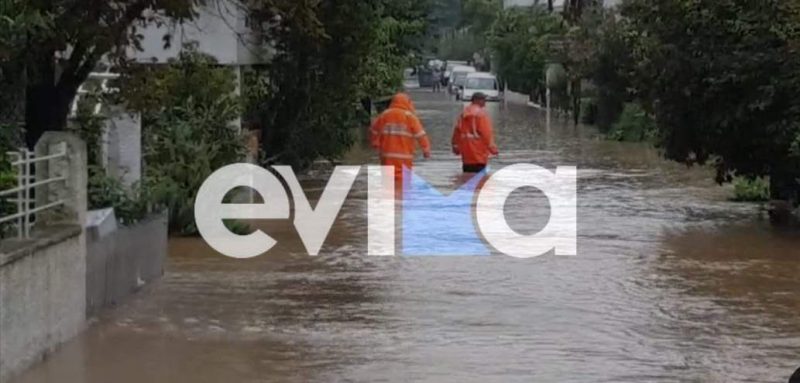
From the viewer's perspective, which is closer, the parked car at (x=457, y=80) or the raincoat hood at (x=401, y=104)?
the raincoat hood at (x=401, y=104)

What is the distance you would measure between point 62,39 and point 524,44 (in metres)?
48.8

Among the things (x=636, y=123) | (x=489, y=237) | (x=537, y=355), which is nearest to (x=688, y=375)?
(x=537, y=355)

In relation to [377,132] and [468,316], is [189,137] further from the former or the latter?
[468,316]

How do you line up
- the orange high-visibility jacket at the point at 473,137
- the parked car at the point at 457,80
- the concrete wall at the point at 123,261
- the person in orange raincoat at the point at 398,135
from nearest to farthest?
the concrete wall at the point at 123,261
the person in orange raincoat at the point at 398,135
the orange high-visibility jacket at the point at 473,137
the parked car at the point at 457,80

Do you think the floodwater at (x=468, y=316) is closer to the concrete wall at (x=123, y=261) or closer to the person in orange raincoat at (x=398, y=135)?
the concrete wall at (x=123, y=261)

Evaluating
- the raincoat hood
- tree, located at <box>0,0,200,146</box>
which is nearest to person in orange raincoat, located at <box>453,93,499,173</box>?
the raincoat hood

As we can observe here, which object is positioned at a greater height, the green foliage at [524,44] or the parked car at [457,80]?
the green foliage at [524,44]

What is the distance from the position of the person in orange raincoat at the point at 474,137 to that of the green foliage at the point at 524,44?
1049 inches

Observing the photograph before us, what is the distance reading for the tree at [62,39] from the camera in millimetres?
10188

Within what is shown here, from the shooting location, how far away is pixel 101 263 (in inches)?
433

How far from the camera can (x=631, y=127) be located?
3753cm

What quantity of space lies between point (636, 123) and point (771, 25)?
21.5m

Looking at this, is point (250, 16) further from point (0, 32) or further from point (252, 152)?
point (252, 152)

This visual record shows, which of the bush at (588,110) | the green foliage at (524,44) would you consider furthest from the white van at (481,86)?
the bush at (588,110)
